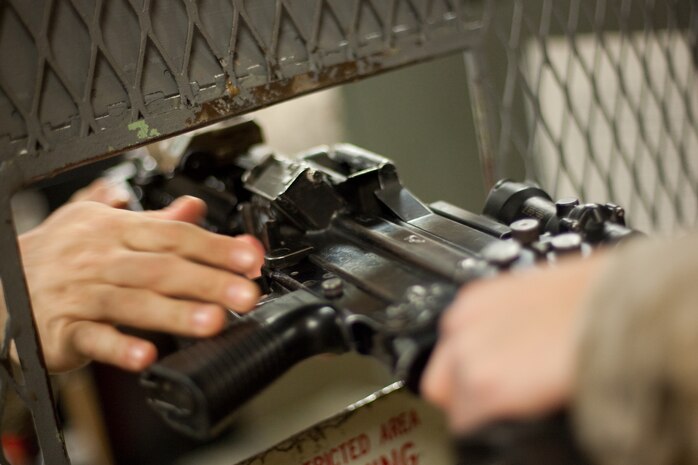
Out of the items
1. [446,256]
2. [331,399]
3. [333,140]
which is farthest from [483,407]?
[333,140]

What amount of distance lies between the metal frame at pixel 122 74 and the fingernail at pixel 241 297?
8.3 inches

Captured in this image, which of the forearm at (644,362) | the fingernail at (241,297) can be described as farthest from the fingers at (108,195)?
the forearm at (644,362)

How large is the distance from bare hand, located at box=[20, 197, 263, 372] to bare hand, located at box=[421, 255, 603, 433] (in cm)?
25

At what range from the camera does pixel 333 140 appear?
6.33 ft

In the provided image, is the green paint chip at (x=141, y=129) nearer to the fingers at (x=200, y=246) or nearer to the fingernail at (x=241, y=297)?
the fingers at (x=200, y=246)

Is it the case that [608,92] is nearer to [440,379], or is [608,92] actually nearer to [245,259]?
[245,259]

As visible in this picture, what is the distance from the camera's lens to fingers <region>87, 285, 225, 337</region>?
2.13 feet

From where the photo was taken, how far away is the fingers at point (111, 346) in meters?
0.71

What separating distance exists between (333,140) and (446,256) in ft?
4.24

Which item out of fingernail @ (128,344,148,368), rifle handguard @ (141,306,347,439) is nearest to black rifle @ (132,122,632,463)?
rifle handguard @ (141,306,347,439)

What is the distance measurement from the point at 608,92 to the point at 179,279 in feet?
4.34

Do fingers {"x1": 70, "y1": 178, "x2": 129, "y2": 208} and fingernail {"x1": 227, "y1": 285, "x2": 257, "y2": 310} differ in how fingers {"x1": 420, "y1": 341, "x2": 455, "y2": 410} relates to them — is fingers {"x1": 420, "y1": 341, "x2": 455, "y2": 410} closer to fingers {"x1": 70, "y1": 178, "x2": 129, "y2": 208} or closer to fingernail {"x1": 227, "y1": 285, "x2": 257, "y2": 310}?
fingernail {"x1": 227, "y1": 285, "x2": 257, "y2": 310}

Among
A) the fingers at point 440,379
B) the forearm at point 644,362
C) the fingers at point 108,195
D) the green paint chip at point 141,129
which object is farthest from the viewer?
the fingers at point 108,195

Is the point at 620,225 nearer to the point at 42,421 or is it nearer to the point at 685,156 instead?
the point at 42,421
